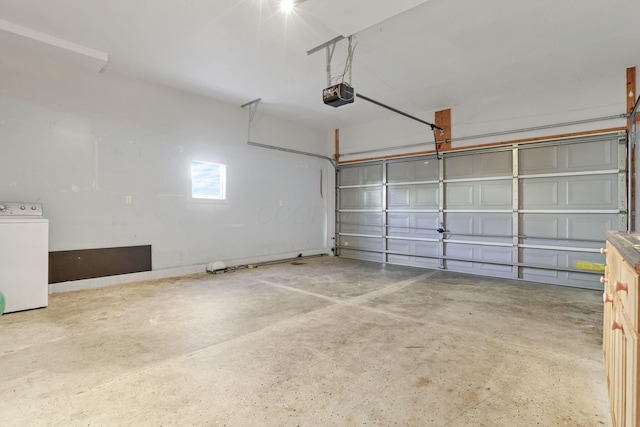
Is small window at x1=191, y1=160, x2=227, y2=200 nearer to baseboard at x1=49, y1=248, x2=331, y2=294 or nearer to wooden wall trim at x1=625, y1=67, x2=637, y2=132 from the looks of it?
baseboard at x1=49, y1=248, x2=331, y2=294

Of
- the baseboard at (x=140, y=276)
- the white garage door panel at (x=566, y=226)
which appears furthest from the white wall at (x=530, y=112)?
the baseboard at (x=140, y=276)

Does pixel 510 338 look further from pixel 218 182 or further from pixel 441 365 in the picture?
pixel 218 182

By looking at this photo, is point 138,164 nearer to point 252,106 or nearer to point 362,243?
point 252,106

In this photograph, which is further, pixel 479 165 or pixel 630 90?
pixel 479 165

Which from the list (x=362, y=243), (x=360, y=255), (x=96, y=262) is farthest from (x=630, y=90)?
(x=96, y=262)

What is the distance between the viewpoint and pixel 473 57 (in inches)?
162

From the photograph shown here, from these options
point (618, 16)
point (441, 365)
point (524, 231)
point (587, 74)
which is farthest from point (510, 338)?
point (587, 74)

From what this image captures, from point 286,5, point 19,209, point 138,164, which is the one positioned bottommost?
point 19,209

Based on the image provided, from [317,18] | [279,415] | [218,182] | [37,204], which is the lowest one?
[279,415]

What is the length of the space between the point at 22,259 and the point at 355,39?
4.46 m

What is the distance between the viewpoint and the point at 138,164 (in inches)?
191

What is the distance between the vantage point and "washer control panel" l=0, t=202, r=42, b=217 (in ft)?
11.8

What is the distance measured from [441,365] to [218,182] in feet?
16.2

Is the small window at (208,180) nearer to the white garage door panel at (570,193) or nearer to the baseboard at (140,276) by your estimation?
the baseboard at (140,276)
